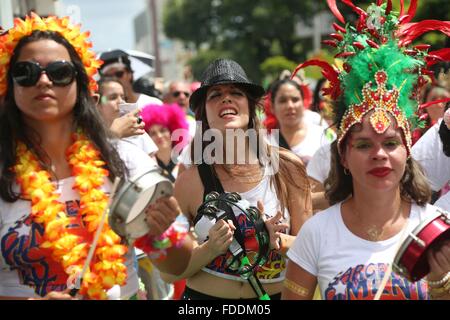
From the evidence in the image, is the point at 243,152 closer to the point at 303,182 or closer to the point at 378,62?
the point at 303,182

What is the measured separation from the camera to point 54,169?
3.21 m

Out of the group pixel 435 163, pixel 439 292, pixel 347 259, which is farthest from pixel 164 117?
pixel 439 292

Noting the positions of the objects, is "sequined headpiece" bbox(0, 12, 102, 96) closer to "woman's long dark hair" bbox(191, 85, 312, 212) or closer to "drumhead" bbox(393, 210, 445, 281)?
Result: "woman's long dark hair" bbox(191, 85, 312, 212)

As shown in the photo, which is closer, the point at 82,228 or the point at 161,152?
the point at 82,228

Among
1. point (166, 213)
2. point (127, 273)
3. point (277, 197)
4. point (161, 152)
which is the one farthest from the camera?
point (161, 152)

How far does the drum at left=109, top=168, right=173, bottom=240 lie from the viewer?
104 inches

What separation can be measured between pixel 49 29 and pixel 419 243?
172 centimetres

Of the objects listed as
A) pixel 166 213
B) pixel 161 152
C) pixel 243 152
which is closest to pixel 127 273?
pixel 166 213

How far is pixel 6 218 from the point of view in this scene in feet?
9.97

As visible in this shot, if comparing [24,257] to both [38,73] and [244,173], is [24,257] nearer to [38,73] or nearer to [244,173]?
[38,73]

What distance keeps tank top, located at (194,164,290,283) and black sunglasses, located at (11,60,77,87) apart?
114 centimetres

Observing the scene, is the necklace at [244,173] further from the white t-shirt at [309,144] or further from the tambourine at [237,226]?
the white t-shirt at [309,144]

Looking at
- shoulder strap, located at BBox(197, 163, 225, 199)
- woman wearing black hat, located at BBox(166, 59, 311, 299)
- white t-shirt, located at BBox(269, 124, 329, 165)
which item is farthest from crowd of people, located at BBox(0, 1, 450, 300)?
white t-shirt, located at BBox(269, 124, 329, 165)
